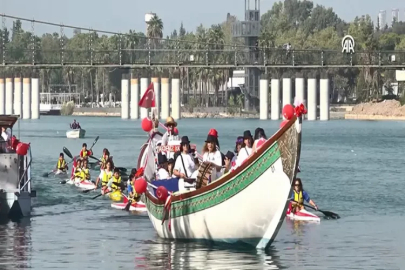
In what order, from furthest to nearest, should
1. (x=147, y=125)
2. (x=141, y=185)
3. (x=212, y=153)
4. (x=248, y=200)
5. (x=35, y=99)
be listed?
(x=35, y=99), (x=147, y=125), (x=141, y=185), (x=212, y=153), (x=248, y=200)

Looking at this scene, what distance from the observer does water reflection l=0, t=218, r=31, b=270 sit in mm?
30125

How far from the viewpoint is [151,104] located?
122 ft

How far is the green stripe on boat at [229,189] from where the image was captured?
28672mm

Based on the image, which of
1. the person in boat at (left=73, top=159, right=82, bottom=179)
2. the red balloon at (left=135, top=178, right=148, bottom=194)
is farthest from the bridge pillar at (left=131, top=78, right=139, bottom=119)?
the red balloon at (left=135, top=178, right=148, bottom=194)

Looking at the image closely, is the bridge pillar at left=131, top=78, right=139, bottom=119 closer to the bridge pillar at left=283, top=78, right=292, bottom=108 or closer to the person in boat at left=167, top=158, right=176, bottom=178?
the bridge pillar at left=283, top=78, right=292, bottom=108

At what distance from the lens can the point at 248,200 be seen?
2931cm

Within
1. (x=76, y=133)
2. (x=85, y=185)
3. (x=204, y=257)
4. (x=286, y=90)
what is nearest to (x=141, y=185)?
(x=204, y=257)

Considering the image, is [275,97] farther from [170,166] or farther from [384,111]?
[170,166]

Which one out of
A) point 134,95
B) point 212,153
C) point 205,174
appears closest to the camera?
point 205,174

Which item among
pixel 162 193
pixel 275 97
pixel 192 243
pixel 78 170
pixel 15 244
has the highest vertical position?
pixel 275 97

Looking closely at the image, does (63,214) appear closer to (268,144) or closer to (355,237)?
(355,237)

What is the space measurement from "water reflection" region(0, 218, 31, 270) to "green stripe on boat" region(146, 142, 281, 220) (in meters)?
4.10

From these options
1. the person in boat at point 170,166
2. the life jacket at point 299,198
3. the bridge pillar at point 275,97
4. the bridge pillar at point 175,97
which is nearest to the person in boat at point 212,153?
the person in boat at point 170,166

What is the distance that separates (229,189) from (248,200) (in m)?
0.52
